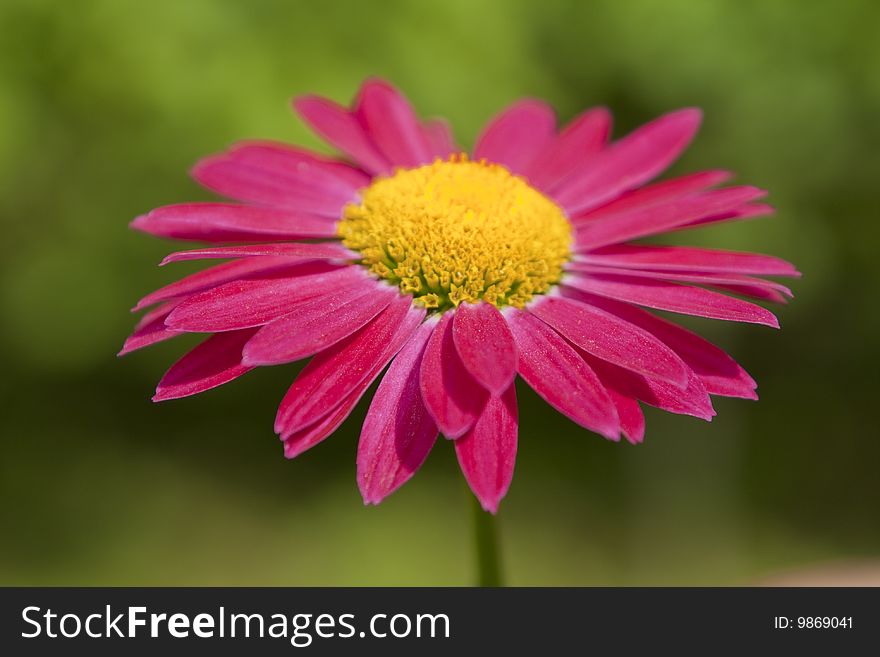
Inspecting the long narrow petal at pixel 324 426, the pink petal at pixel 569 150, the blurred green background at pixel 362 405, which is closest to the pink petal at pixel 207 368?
the long narrow petal at pixel 324 426

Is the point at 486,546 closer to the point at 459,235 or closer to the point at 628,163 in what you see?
the point at 459,235

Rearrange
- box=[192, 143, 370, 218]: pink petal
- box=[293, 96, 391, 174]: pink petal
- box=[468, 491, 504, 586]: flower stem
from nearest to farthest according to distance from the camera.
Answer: box=[468, 491, 504, 586]: flower stem < box=[192, 143, 370, 218]: pink petal < box=[293, 96, 391, 174]: pink petal

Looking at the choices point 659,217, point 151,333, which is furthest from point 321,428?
point 659,217

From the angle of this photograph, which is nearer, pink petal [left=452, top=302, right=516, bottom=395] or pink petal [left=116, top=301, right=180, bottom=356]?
pink petal [left=452, top=302, right=516, bottom=395]

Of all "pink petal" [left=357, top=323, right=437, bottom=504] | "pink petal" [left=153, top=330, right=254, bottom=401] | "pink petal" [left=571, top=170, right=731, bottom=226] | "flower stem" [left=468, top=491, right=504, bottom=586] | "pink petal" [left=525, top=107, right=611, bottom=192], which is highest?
"pink petal" [left=525, top=107, right=611, bottom=192]

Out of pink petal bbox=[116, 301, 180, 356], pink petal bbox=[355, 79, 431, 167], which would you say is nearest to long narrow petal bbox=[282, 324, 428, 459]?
pink petal bbox=[116, 301, 180, 356]

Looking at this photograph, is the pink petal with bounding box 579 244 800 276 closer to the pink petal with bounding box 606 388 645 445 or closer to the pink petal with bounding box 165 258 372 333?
the pink petal with bounding box 606 388 645 445

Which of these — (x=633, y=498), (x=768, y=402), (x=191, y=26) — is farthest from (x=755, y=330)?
(x=191, y=26)
